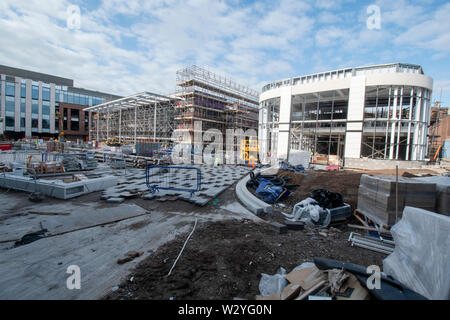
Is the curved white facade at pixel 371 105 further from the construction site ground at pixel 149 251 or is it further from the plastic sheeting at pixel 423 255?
the plastic sheeting at pixel 423 255

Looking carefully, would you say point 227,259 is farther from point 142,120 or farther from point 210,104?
point 142,120

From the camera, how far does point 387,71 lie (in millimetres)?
18203

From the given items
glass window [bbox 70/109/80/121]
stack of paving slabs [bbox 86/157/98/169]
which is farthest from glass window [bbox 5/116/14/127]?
stack of paving slabs [bbox 86/157/98/169]

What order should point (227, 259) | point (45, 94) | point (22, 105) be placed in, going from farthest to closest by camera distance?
point (45, 94) < point (22, 105) < point (227, 259)

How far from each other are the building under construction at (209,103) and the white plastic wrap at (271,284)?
28998mm

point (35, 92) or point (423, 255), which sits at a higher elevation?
point (35, 92)

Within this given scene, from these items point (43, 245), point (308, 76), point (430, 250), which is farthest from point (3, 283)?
point (308, 76)

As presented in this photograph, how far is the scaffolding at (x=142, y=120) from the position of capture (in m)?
32.1

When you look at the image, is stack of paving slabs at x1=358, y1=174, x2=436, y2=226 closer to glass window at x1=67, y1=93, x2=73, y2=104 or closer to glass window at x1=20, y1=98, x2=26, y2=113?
glass window at x1=20, y1=98, x2=26, y2=113

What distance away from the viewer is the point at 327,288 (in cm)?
236

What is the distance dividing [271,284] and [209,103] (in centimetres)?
3264

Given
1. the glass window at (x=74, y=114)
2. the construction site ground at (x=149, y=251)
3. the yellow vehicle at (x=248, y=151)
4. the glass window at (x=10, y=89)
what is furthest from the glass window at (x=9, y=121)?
the construction site ground at (x=149, y=251)

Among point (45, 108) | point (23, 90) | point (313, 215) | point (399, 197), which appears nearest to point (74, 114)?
point (45, 108)

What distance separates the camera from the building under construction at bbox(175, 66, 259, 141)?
101 ft
